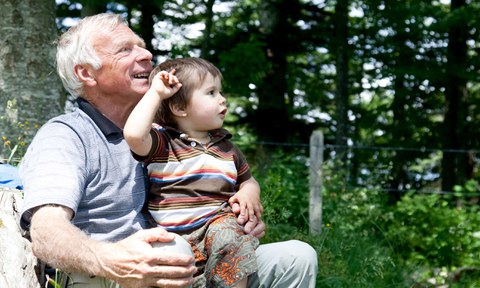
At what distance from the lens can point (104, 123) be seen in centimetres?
276

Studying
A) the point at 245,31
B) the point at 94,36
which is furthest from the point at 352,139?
the point at 94,36

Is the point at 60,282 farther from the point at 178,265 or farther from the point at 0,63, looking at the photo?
the point at 0,63

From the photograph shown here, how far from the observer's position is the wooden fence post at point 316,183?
6.30 meters

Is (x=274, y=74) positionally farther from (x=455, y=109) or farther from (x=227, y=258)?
(x=227, y=258)

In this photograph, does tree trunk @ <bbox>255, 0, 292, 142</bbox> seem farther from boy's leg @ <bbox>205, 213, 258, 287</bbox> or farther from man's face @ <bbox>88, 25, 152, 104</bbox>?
boy's leg @ <bbox>205, 213, 258, 287</bbox>

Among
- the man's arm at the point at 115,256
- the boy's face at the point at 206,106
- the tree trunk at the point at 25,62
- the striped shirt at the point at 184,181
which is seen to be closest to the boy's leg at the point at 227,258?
the striped shirt at the point at 184,181

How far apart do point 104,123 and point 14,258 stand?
607 millimetres

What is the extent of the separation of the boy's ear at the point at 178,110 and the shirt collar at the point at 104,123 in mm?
224

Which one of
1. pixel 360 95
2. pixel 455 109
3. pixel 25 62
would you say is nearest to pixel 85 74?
pixel 25 62

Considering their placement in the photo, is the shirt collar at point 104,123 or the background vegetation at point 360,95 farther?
the background vegetation at point 360,95

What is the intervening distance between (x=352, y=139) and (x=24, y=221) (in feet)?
43.0

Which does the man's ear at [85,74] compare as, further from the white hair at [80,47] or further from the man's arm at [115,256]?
the man's arm at [115,256]

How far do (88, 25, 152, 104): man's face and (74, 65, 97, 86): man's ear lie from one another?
19 mm

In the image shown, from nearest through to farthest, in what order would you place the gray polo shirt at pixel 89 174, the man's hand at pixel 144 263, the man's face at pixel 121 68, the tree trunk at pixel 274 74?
1. the man's hand at pixel 144 263
2. the gray polo shirt at pixel 89 174
3. the man's face at pixel 121 68
4. the tree trunk at pixel 274 74
